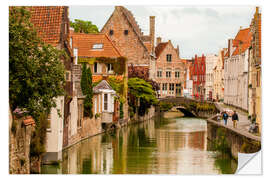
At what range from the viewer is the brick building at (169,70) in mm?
53400

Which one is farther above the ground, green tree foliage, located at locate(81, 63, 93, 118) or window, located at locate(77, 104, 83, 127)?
green tree foliage, located at locate(81, 63, 93, 118)

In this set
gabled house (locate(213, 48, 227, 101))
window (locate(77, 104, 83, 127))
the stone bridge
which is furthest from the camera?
the stone bridge

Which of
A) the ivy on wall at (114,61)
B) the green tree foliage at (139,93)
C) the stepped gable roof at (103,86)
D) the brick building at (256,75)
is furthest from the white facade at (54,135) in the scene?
the green tree foliage at (139,93)

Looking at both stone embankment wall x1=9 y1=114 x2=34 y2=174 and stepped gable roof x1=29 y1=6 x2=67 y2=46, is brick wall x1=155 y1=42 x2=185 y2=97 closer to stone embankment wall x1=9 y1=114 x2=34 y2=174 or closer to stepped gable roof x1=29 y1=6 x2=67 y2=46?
stepped gable roof x1=29 y1=6 x2=67 y2=46

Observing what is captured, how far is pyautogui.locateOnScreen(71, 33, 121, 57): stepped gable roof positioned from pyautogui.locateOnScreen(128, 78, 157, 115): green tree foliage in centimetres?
600

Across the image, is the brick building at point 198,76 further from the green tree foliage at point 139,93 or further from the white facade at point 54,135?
the white facade at point 54,135

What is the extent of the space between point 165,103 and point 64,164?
3293 cm

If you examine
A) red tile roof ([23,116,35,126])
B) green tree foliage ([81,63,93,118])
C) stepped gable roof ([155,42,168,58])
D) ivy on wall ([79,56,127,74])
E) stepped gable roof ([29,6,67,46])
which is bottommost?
red tile roof ([23,116,35,126])

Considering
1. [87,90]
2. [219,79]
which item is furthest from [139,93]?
[87,90]

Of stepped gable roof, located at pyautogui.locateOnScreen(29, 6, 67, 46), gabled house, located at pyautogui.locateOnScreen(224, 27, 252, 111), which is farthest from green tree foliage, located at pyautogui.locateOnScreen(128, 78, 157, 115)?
stepped gable roof, located at pyautogui.locateOnScreen(29, 6, 67, 46)

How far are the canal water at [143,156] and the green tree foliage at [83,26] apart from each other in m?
13.8

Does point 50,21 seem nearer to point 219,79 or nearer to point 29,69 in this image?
point 29,69

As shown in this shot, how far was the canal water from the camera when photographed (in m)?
17.0
